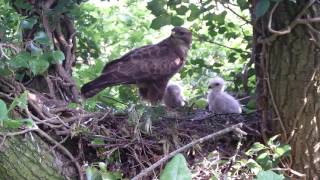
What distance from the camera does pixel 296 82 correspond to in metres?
2.96

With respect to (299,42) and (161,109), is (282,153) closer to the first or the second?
→ (299,42)

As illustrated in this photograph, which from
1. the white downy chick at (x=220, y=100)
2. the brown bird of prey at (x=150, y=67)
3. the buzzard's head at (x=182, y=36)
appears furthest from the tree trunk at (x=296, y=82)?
the buzzard's head at (x=182, y=36)

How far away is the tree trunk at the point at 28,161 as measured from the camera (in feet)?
7.89

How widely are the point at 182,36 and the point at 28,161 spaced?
318 cm

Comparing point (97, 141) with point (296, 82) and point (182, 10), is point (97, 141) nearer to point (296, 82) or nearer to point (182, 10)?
point (296, 82)

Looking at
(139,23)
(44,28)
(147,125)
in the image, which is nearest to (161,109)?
(147,125)

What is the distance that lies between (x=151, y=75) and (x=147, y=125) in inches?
69.7

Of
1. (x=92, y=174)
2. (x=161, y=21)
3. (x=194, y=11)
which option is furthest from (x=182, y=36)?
(x=92, y=174)

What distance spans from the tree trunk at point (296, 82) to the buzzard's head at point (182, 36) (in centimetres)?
238

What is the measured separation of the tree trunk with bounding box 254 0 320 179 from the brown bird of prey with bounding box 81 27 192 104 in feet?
5.89

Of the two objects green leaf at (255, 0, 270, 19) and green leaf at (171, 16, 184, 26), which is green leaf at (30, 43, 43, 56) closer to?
green leaf at (255, 0, 270, 19)

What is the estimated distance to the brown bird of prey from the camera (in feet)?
15.5

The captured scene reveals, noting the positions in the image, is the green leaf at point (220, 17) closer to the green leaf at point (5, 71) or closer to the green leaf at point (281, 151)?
the green leaf at point (281, 151)

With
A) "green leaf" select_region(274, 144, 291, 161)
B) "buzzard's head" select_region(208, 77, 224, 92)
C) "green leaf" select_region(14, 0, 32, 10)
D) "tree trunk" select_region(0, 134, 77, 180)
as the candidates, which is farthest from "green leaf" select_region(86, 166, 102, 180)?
"buzzard's head" select_region(208, 77, 224, 92)
